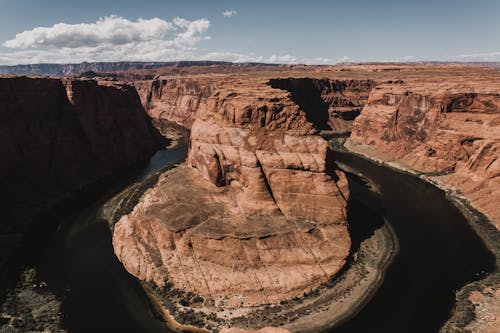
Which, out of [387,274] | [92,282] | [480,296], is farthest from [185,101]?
[480,296]

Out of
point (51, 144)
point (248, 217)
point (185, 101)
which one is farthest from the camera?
point (185, 101)

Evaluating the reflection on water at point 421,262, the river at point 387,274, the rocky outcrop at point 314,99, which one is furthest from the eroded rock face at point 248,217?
the rocky outcrop at point 314,99

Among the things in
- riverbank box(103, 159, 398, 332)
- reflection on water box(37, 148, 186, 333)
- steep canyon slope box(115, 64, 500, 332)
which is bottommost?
reflection on water box(37, 148, 186, 333)

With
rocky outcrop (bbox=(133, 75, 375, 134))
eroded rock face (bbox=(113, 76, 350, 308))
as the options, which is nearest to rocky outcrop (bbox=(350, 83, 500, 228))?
rocky outcrop (bbox=(133, 75, 375, 134))

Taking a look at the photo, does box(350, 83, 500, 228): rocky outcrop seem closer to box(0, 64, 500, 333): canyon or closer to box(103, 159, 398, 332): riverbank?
box(0, 64, 500, 333): canyon

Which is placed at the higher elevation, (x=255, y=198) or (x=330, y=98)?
(x=330, y=98)

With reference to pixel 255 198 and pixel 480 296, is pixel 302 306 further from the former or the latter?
pixel 480 296

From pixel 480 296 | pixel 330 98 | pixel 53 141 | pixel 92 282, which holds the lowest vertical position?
pixel 92 282
